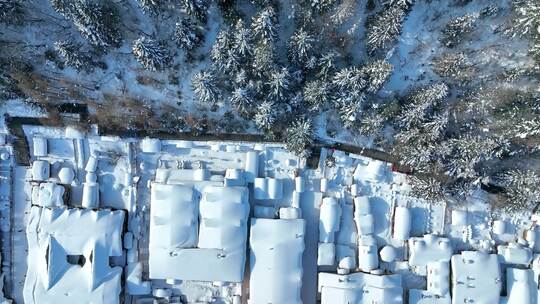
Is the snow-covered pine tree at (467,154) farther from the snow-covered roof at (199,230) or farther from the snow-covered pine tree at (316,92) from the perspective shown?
the snow-covered roof at (199,230)

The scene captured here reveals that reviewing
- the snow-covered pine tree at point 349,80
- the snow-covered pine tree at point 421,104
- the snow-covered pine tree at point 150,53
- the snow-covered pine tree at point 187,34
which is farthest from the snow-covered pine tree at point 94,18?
the snow-covered pine tree at point 421,104

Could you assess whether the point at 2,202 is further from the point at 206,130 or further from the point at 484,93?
the point at 484,93

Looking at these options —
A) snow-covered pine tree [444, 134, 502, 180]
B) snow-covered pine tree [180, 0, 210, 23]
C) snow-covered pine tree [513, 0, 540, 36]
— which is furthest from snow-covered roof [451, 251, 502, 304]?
snow-covered pine tree [180, 0, 210, 23]

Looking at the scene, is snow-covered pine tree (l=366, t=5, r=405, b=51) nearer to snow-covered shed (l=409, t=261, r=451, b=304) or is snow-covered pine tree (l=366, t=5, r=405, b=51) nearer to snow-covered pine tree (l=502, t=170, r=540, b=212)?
snow-covered pine tree (l=502, t=170, r=540, b=212)

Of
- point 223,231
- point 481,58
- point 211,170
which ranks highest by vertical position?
point 481,58

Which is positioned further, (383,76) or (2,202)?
(2,202)

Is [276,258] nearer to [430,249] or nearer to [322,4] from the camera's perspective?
[430,249]

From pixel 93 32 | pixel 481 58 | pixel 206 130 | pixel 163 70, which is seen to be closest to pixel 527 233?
pixel 481 58

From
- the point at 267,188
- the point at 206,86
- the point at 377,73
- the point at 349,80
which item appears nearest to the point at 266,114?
the point at 206,86
